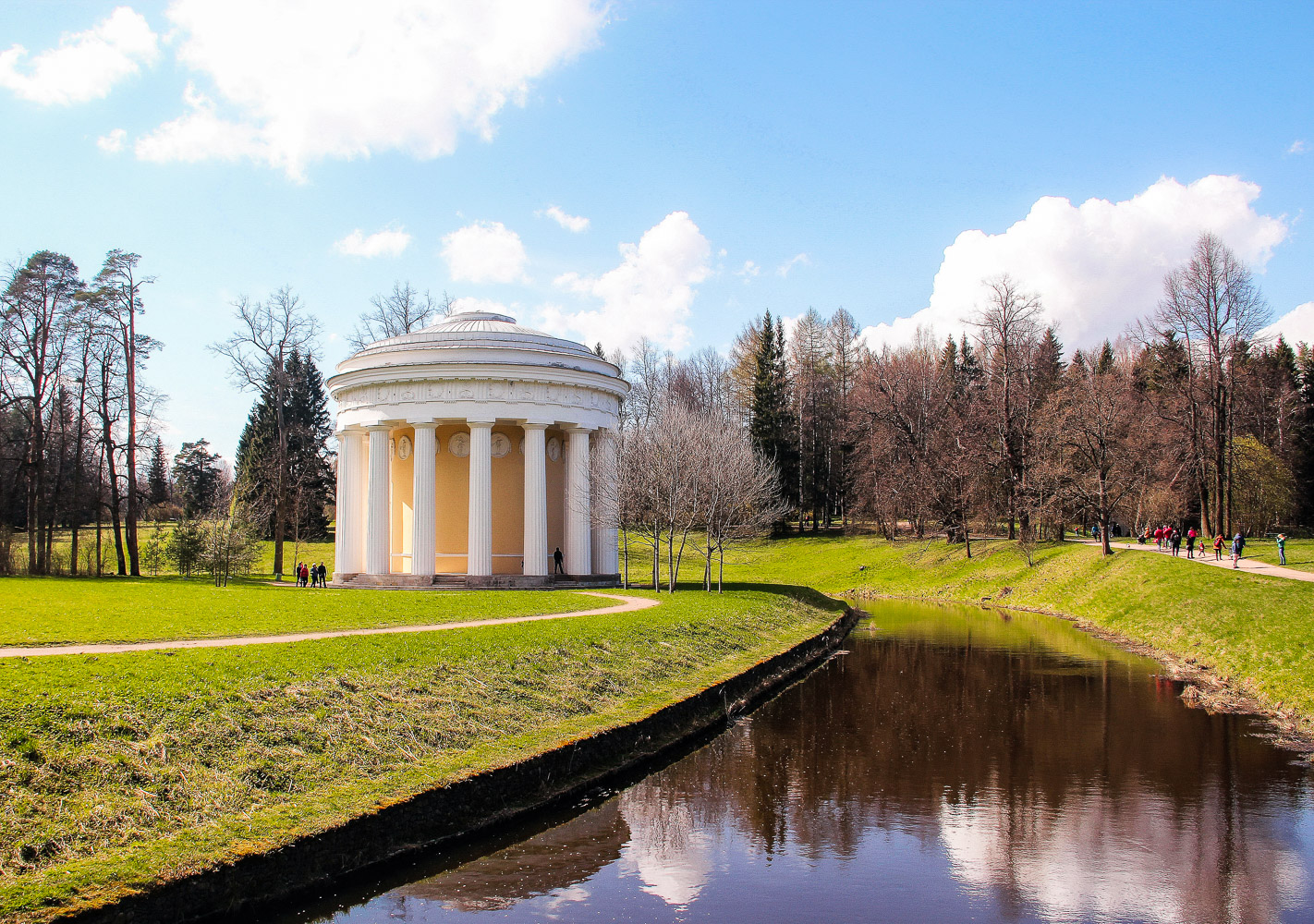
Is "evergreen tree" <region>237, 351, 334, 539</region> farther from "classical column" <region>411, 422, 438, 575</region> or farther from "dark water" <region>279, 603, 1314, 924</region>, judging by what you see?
"dark water" <region>279, 603, 1314, 924</region>

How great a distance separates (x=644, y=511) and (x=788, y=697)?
41.9ft

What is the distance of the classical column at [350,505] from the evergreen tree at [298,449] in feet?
55.1

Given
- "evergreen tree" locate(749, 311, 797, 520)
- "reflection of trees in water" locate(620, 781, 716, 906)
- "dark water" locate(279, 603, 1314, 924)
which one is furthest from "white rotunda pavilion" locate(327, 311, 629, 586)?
"evergreen tree" locate(749, 311, 797, 520)

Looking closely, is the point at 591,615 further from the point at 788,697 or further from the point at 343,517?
the point at 343,517

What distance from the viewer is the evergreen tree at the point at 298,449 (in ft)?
177

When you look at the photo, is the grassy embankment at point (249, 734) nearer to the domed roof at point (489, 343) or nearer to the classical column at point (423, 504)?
the classical column at point (423, 504)

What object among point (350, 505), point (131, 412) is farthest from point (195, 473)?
point (350, 505)

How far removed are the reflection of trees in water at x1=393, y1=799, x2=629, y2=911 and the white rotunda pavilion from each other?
20865 mm

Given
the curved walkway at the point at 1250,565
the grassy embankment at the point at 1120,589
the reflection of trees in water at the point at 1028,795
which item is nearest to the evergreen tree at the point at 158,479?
the grassy embankment at the point at 1120,589

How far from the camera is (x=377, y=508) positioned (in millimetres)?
32000

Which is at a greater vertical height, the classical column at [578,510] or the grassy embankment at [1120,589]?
the classical column at [578,510]

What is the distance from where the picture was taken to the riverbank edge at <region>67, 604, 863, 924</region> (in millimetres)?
7230

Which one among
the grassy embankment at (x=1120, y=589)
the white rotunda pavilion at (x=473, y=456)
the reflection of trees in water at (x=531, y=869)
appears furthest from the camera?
the white rotunda pavilion at (x=473, y=456)

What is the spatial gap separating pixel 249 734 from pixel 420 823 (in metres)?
2.40
